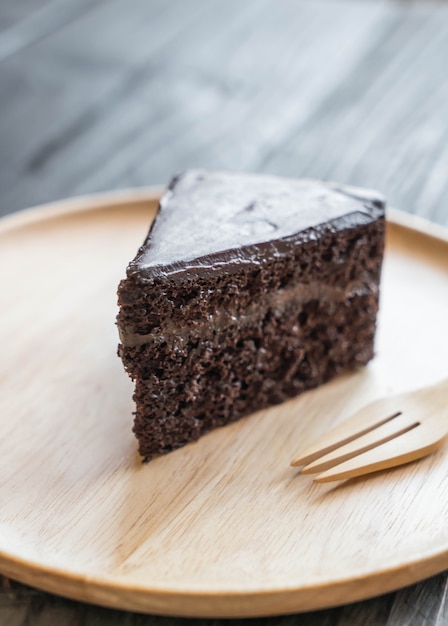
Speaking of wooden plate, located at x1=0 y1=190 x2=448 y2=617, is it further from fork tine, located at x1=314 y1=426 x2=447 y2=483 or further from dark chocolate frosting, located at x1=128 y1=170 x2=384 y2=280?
dark chocolate frosting, located at x1=128 y1=170 x2=384 y2=280

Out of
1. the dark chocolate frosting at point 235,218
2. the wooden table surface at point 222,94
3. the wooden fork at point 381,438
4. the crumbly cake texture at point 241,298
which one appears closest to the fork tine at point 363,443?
the wooden fork at point 381,438

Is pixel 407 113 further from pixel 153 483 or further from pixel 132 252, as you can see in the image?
pixel 153 483

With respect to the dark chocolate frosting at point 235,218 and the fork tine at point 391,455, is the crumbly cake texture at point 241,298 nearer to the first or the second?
the dark chocolate frosting at point 235,218

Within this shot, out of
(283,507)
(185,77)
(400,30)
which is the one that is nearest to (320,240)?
(283,507)

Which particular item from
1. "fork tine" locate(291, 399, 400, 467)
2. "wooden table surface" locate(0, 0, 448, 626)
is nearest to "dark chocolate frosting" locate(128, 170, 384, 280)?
"fork tine" locate(291, 399, 400, 467)

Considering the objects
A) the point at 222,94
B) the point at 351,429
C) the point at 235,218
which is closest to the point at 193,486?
the point at 351,429

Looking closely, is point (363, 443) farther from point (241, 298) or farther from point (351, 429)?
point (241, 298)

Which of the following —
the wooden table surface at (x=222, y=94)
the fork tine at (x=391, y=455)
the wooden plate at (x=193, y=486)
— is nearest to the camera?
the wooden plate at (x=193, y=486)
